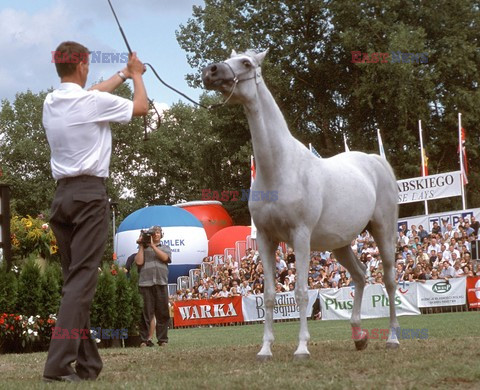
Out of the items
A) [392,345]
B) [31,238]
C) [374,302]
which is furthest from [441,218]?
[392,345]

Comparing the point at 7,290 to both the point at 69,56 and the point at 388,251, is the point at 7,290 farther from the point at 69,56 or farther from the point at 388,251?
the point at 69,56

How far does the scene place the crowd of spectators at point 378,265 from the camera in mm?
24906

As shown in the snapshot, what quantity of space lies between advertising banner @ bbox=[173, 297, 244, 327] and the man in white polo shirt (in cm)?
2201

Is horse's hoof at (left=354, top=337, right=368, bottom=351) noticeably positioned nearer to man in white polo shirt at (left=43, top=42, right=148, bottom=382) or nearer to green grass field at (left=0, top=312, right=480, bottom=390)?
green grass field at (left=0, top=312, right=480, bottom=390)

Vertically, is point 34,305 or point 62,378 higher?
point 34,305

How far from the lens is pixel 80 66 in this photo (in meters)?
6.81

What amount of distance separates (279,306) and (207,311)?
352cm

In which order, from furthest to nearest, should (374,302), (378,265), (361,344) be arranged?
(378,265) < (374,302) < (361,344)

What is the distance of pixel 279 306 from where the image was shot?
27.3 meters

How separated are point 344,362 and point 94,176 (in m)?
2.89

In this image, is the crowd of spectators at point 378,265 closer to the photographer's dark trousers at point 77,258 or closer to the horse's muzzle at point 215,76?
the horse's muzzle at point 215,76

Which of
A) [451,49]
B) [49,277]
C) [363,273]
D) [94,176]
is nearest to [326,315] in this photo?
[49,277]

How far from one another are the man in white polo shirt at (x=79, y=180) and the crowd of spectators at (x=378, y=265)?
610 inches

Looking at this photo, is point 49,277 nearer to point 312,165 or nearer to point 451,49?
point 312,165
